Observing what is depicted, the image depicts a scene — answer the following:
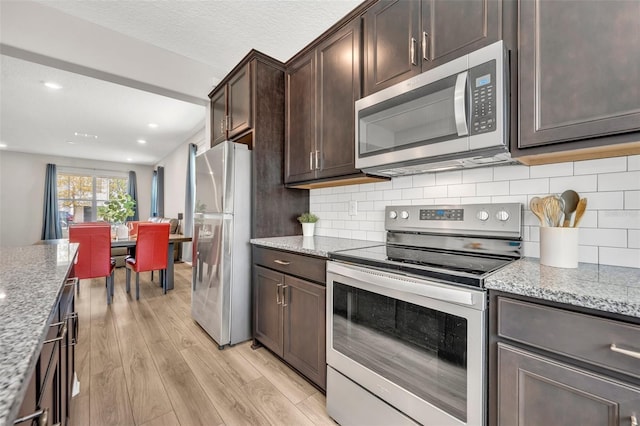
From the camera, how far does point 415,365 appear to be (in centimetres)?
114

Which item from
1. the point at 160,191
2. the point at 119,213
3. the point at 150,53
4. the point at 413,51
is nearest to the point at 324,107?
the point at 413,51

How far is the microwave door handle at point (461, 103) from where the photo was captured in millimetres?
1206

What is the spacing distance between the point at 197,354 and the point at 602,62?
278 centimetres

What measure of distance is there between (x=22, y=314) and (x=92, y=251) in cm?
336

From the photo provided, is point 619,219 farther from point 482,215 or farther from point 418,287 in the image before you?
point 418,287

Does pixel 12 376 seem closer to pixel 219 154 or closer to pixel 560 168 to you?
pixel 560 168

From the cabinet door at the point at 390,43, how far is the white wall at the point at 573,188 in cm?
63

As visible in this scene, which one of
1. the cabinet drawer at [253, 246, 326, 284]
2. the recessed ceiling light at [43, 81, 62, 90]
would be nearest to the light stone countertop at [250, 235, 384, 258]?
the cabinet drawer at [253, 246, 326, 284]

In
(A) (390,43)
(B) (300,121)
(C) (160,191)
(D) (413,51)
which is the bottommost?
(C) (160,191)

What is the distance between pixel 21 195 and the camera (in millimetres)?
7141

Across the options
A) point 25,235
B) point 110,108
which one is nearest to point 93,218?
point 25,235

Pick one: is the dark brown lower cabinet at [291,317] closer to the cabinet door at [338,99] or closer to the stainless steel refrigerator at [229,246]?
the stainless steel refrigerator at [229,246]

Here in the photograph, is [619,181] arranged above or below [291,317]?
above

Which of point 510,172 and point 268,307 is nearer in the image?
point 510,172
